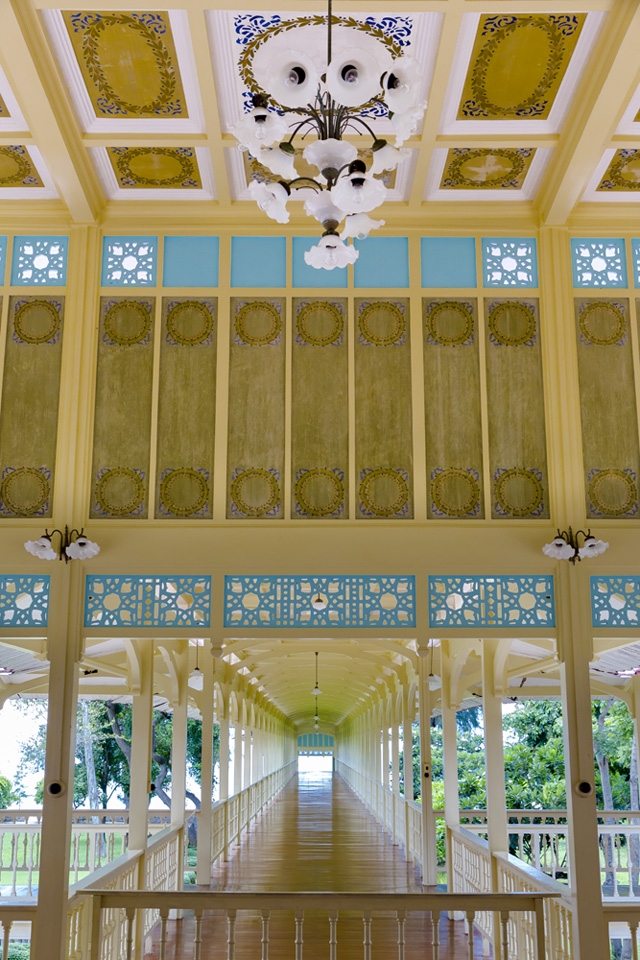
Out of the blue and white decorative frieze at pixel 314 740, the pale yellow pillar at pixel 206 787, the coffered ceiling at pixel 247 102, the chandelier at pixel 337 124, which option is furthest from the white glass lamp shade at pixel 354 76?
the blue and white decorative frieze at pixel 314 740

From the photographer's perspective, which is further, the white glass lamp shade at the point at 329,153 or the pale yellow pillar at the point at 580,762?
the pale yellow pillar at the point at 580,762

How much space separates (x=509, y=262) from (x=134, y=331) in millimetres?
3199

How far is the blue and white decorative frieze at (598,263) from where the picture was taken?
7566mm

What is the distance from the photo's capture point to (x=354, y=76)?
351cm

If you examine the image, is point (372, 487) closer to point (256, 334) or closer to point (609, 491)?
point (256, 334)

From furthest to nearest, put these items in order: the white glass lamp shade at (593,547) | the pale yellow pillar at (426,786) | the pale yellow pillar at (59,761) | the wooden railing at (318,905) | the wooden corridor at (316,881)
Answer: the pale yellow pillar at (426,786)
the wooden corridor at (316,881)
the white glass lamp shade at (593,547)
the pale yellow pillar at (59,761)
the wooden railing at (318,905)

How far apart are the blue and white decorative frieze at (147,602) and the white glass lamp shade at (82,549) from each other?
360mm

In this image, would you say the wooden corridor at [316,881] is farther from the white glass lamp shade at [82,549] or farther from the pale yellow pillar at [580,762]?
the white glass lamp shade at [82,549]

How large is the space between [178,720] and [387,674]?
→ 6.65m

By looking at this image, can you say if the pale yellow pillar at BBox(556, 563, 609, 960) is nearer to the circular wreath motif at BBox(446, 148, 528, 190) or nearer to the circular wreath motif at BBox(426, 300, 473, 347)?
the circular wreath motif at BBox(426, 300, 473, 347)

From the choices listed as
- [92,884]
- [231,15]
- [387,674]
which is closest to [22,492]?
[92,884]

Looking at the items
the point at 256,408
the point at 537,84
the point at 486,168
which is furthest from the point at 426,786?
the point at 537,84

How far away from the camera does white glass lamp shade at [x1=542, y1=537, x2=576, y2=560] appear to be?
6.78 metres

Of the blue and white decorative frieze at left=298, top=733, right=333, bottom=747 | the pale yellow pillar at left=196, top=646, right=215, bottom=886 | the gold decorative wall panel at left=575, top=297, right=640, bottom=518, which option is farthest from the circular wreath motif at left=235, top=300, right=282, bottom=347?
the blue and white decorative frieze at left=298, top=733, right=333, bottom=747
